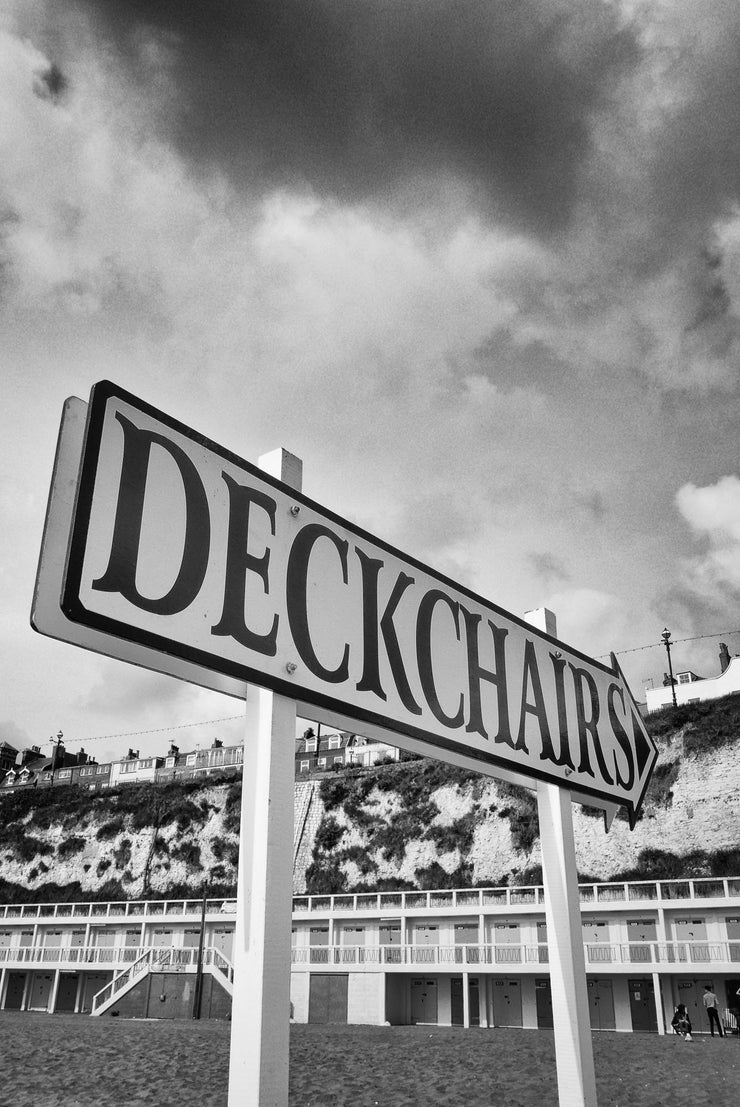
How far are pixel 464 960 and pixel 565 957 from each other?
34.2m

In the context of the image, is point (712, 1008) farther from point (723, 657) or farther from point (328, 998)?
point (723, 657)

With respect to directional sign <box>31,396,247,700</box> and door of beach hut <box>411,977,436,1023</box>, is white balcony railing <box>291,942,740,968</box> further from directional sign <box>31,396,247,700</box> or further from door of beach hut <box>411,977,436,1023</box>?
directional sign <box>31,396,247,700</box>

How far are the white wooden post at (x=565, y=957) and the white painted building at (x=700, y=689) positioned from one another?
65881mm

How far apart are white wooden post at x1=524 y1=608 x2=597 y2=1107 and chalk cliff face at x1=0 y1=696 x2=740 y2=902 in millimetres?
40062

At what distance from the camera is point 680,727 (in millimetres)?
47000

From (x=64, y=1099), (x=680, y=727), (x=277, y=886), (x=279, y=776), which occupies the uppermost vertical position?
(x=680, y=727)

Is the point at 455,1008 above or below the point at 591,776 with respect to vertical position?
below

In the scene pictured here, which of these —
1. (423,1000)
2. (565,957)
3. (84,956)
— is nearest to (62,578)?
(565,957)

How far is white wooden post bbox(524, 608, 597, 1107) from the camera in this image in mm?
4773

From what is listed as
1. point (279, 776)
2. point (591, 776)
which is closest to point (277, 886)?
point (279, 776)

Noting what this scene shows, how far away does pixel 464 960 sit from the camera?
35.9 metres

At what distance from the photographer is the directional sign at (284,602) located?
10.7ft

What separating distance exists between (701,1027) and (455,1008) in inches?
421

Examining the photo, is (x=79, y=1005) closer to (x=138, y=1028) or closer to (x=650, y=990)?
(x=138, y=1028)
